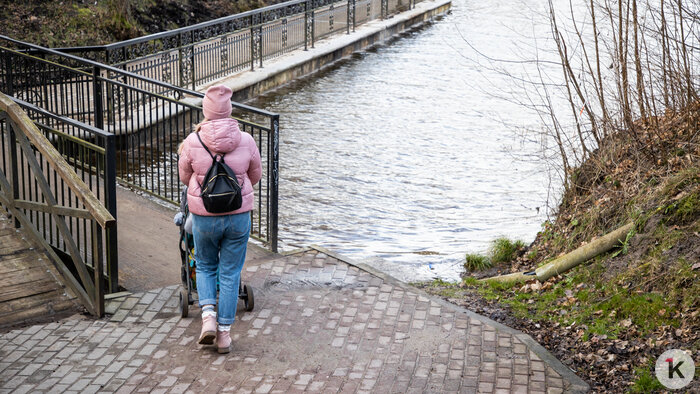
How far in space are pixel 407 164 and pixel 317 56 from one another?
819cm

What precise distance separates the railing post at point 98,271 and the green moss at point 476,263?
4.34 meters

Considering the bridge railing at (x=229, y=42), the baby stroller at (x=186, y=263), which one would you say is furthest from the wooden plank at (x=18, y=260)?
the bridge railing at (x=229, y=42)

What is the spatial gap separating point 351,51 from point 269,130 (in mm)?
16245

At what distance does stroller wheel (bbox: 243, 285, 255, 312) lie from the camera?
6391mm

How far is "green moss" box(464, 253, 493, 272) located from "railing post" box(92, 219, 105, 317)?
171 inches

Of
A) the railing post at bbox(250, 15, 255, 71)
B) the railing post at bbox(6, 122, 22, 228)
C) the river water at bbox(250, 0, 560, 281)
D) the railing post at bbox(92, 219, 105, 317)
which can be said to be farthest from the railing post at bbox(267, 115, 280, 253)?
the railing post at bbox(250, 15, 255, 71)

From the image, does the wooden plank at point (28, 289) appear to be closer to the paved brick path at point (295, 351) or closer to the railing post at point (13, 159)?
the paved brick path at point (295, 351)

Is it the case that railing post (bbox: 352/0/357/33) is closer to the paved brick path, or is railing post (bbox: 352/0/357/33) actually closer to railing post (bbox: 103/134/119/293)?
the paved brick path

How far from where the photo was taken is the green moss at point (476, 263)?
29.6ft

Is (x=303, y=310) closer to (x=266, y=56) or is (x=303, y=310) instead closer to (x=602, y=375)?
(x=602, y=375)

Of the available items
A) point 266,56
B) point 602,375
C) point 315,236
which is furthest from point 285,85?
point 602,375

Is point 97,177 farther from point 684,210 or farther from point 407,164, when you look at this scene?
point 407,164

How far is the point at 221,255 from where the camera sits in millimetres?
5738

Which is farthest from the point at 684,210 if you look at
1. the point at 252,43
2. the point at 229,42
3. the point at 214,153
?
the point at 252,43
